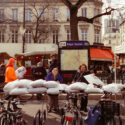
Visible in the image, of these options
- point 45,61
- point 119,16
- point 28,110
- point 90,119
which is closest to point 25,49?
point 45,61

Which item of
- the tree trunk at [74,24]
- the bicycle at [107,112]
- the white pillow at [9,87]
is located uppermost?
the tree trunk at [74,24]

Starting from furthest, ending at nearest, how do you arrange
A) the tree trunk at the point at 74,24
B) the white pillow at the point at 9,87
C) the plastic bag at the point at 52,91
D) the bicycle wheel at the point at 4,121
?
the tree trunk at the point at 74,24
the plastic bag at the point at 52,91
the white pillow at the point at 9,87
the bicycle wheel at the point at 4,121

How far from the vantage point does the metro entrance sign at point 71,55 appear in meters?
13.6

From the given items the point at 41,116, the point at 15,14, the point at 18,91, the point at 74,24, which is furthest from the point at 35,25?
the point at 18,91

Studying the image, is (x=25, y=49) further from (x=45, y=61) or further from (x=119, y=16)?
(x=119, y=16)

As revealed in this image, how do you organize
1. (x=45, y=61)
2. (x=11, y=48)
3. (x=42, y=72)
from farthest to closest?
(x=11, y=48) < (x=45, y=61) < (x=42, y=72)

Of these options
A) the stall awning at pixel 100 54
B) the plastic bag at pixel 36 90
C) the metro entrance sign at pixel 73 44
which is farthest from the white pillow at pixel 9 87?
the stall awning at pixel 100 54

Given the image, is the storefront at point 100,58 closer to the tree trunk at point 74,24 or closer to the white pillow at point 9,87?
the tree trunk at point 74,24

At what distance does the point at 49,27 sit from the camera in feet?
137

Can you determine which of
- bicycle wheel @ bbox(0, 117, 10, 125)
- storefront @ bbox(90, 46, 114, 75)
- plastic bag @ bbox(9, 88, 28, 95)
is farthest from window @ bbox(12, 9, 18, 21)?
bicycle wheel @ bbox(0, 117, 10, 125)

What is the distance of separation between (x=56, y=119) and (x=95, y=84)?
2045mm

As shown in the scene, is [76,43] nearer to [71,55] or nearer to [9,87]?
[71,55]

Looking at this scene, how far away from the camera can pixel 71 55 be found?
13664mm

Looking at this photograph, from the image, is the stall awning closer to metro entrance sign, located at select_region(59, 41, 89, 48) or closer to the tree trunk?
the tree trunk
